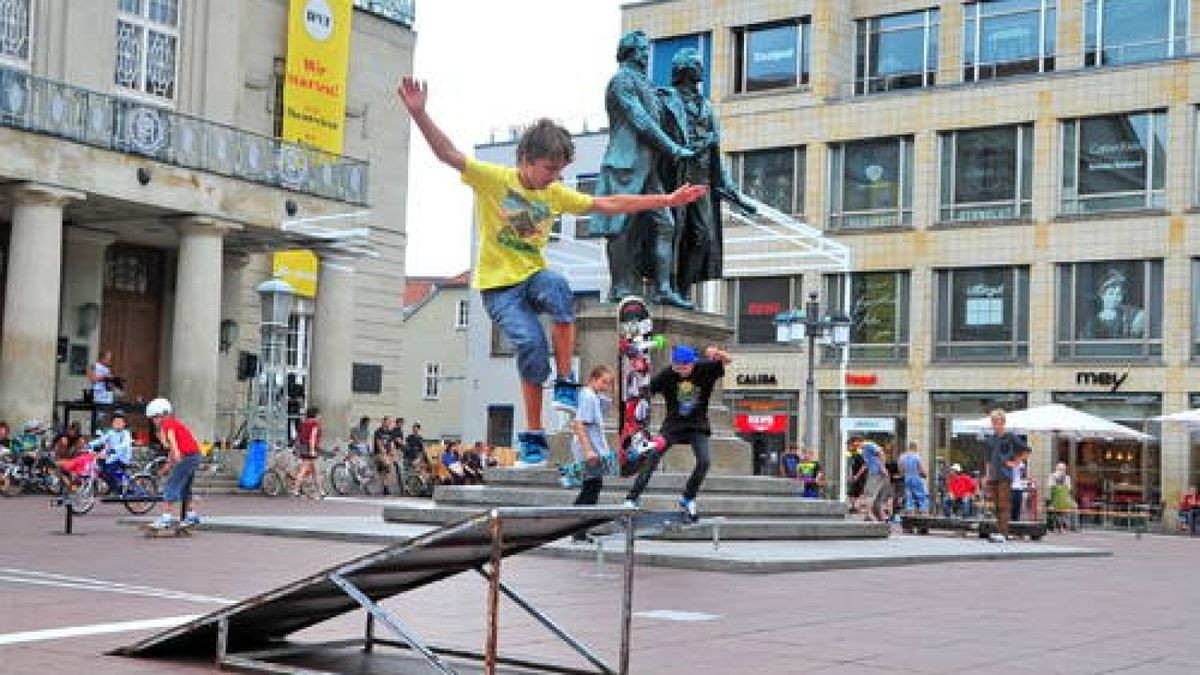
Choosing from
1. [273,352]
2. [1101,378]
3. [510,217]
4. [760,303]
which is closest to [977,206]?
A: [1101,378]

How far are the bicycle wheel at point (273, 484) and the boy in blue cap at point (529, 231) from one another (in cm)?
2169

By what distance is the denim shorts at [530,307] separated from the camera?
989 centimetres

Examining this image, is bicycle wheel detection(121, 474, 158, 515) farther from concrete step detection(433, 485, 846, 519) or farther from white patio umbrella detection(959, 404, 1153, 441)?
white patio umbrella detection(959, 404, 1153, 441)

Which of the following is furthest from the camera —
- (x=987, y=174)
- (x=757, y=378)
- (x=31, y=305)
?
(x=757, y=378)

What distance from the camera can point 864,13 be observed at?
176 ft

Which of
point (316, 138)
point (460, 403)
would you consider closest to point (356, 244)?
point (316, 138)

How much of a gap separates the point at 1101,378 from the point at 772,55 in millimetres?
16078

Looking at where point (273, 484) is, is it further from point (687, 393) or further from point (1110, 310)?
point (1110, 310)

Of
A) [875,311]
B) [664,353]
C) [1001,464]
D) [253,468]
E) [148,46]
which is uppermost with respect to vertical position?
[148,46]

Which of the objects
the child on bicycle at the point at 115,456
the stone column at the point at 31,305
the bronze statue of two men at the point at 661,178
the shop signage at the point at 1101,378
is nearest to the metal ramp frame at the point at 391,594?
the bronze statue of two men at the point at 661,178

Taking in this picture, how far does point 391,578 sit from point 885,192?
151 feet

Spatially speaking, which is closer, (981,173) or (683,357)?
(683,357)

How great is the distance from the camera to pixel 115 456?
23.7 meters

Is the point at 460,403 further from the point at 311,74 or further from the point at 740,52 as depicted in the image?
the point at 311,74
